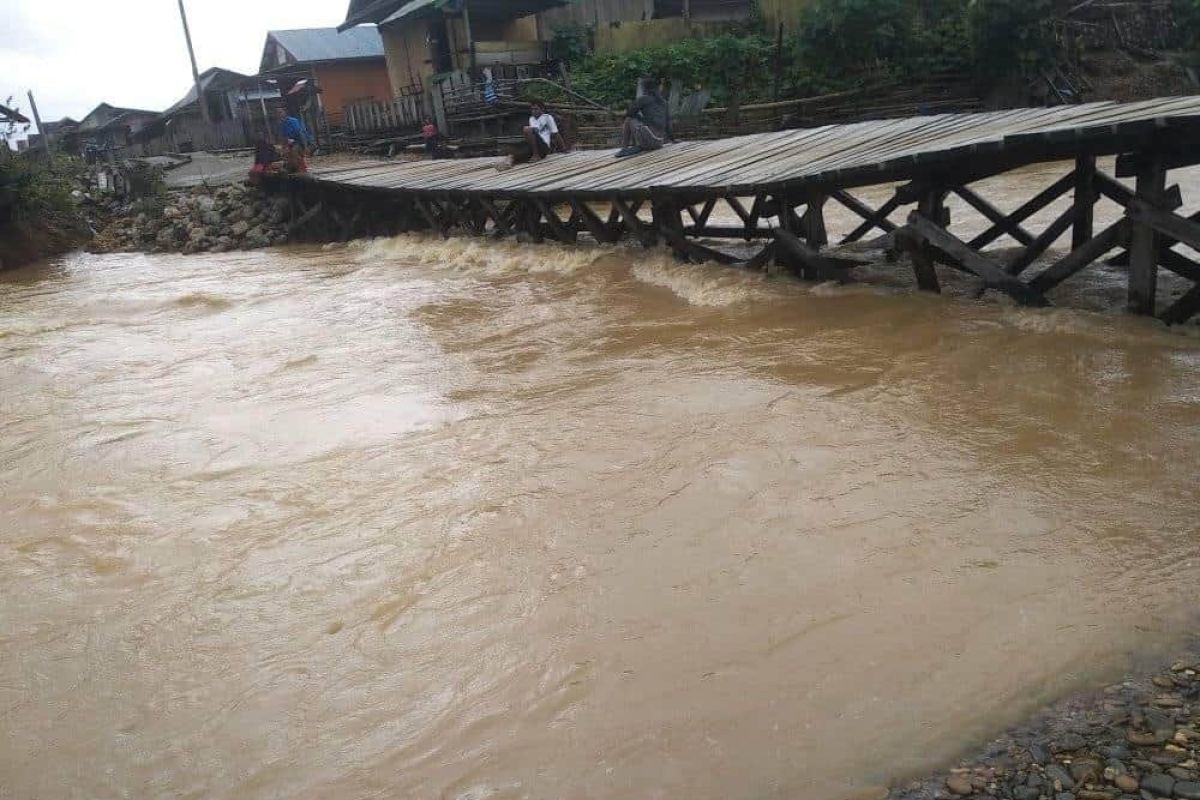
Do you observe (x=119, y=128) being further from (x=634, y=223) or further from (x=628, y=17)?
(x=634, y=223)

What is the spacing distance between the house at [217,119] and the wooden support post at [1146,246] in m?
27.4

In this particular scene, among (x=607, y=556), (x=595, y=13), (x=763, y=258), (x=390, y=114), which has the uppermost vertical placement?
(x=595, y=13)

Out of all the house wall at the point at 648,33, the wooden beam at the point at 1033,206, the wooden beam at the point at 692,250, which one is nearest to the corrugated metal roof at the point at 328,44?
Result: the house wall at the point at 648,33

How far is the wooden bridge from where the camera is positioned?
17.9ft

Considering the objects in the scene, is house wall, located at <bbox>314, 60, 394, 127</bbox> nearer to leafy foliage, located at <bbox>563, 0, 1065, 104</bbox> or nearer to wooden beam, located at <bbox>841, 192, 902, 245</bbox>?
leafy foliage, located at <bbox>563, 0, 1065, 104</bbox>

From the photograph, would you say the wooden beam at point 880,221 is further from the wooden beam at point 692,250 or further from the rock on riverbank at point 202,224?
the rock on riverbank at point 202,224

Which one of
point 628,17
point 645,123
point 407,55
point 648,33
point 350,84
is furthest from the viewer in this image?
point 350,84

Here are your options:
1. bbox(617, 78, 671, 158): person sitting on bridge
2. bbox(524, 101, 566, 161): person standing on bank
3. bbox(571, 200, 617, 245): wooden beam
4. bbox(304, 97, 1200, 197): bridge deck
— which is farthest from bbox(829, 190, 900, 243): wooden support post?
bbox(524, 101, 566, 161): person standing on bank

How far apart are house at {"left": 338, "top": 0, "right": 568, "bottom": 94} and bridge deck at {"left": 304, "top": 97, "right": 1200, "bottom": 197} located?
9.89 meters

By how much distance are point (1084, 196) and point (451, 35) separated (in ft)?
64.6

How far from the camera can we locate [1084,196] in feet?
→ 21.8

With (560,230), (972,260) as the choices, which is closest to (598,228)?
(560,230)

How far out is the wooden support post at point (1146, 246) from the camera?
5410 millimetres

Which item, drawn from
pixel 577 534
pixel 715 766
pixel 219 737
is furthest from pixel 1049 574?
pixel 219 737
